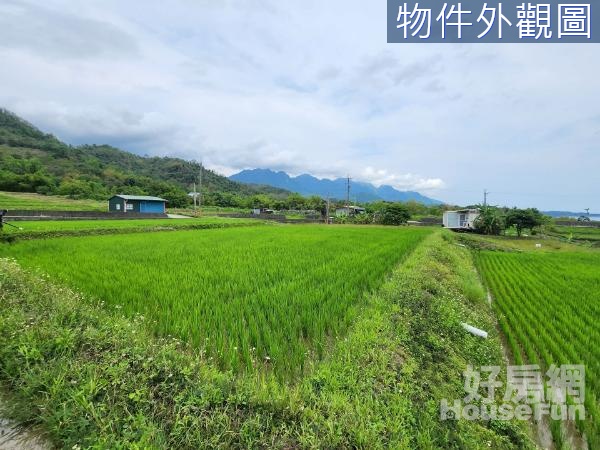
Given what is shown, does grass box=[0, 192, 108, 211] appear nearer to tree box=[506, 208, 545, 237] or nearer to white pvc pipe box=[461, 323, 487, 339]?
white pvc pipe box=[461, 323, 487, 339]

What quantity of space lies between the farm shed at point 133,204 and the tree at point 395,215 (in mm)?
27767

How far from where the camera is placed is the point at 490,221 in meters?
29.1

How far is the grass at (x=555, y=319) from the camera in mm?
3400

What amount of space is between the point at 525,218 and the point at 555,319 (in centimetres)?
2894

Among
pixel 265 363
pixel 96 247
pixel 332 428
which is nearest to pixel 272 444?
pixel 332 428

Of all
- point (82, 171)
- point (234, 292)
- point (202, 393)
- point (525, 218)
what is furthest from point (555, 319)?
point (82, 171)

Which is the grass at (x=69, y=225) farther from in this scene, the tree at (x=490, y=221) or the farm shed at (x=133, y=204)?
the tree at (x=490, y=221)

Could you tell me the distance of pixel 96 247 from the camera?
8.52 metres

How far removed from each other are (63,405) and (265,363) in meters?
1.45

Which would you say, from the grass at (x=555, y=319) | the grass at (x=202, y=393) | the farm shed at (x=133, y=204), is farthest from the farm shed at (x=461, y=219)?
the farm shed at (x=133, y=204)

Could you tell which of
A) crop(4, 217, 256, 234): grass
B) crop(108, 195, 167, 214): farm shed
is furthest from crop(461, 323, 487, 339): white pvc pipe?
crop(108, 195, 167, 214): farm shed

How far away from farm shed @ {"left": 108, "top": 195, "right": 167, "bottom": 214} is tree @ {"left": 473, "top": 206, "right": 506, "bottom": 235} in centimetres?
3488

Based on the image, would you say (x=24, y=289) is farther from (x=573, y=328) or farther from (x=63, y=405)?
(x=573, y=328)

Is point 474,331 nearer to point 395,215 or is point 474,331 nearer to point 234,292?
point 234,292
